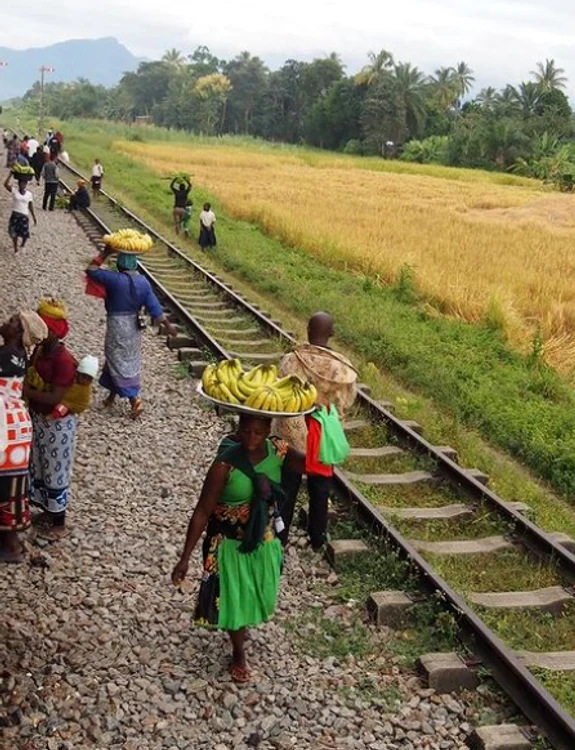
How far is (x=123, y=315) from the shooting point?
26.5ft

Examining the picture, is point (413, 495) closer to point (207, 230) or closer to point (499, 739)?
point (499, 739)

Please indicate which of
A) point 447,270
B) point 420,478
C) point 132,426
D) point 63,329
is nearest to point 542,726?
point 420,478

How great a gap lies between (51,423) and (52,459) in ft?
0.80

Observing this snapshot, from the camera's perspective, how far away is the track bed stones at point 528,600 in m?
5.49

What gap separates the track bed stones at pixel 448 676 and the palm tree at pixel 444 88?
91.8 meters

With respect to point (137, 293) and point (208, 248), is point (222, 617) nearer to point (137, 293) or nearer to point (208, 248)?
point (137, 293)

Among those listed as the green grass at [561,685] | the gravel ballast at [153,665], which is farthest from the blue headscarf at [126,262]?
the green grass at [561,685]

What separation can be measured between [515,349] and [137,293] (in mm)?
6315

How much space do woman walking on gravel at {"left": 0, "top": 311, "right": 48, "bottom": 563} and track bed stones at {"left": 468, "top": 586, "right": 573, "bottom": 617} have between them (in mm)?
2820

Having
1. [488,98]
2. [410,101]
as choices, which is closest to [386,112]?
[410,101]

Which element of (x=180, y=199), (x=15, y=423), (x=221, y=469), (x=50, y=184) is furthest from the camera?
(x=50, y=184)

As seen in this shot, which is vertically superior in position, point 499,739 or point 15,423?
point 15,423

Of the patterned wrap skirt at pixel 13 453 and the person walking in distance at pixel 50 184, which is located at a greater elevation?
the person walking in distance at pixel 50 184

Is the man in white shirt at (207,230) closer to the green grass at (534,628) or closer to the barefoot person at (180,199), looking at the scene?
the barefoot person at (180,199)
